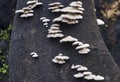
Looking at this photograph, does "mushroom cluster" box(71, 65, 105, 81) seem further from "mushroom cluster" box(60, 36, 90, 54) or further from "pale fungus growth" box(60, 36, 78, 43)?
"pale fungus growth" box(60, 36, 78, 43)

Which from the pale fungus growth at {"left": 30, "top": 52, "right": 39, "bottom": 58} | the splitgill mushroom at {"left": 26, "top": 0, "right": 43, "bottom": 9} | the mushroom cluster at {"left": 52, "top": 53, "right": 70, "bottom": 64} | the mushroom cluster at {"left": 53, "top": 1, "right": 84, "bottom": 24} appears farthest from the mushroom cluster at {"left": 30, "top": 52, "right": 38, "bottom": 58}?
the splitgill mushroom at {"left": 26, "top": 0, "right": 43, "bottom": 9}

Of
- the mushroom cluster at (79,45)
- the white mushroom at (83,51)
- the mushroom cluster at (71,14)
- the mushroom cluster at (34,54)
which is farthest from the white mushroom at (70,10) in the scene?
the mushroom cluster at (34,54)

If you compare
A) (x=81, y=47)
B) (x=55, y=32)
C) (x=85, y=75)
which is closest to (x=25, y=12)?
(x=55, y=32)

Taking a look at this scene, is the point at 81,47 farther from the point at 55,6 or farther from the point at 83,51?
the point at 55,6

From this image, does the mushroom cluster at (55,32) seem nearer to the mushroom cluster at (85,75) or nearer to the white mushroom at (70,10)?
the white mushroom at (70,10)

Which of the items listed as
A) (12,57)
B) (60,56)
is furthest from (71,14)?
(12,57)
